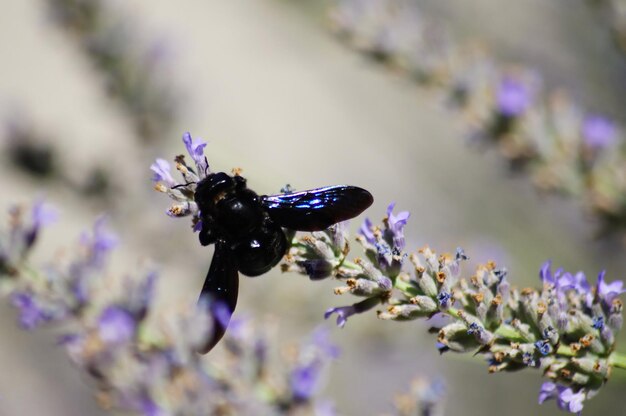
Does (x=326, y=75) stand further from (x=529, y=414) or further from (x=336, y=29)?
(x=336, y=29)

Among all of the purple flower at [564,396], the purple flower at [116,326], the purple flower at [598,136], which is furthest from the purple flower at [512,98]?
the purple flower at [116,326]

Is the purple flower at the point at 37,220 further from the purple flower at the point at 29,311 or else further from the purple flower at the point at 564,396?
the purple flower at the point at 564,396

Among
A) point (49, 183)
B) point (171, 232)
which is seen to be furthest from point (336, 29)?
point (49, 183)

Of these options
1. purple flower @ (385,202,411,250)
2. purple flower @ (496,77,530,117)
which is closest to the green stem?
purple flower @ (385,202,411,250)

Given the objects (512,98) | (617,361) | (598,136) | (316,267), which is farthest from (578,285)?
(512,98)

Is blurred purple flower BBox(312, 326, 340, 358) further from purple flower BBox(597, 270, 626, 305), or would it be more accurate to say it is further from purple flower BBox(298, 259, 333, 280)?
purple flower BBox(597, 270, 626, 305)

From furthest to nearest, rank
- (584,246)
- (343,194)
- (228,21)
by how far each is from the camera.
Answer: (228,21)
(584,246)
(343,194)
